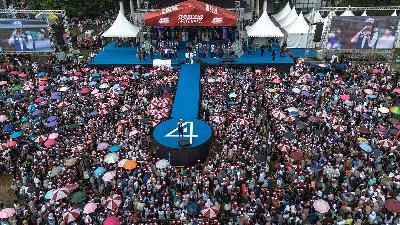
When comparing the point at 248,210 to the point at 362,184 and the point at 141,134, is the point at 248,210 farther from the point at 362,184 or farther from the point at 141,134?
the point at 141,134

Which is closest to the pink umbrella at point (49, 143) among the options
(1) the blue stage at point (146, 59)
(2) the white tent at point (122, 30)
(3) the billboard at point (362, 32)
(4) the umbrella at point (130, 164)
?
(4) the umbrella at point (130, 164)

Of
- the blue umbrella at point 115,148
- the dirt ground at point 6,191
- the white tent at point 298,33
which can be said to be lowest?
the dirt ground at point 6,191

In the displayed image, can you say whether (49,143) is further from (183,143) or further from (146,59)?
→ (146,59)

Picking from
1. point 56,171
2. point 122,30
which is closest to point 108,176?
point 56,171

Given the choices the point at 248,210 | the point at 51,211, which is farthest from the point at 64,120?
the point at 248,210

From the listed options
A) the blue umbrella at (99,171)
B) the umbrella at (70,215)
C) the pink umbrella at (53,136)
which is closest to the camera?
the umbrella at (70,215)

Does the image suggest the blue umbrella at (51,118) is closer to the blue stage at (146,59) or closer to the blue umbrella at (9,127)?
the blue umbrella at (9,127)
